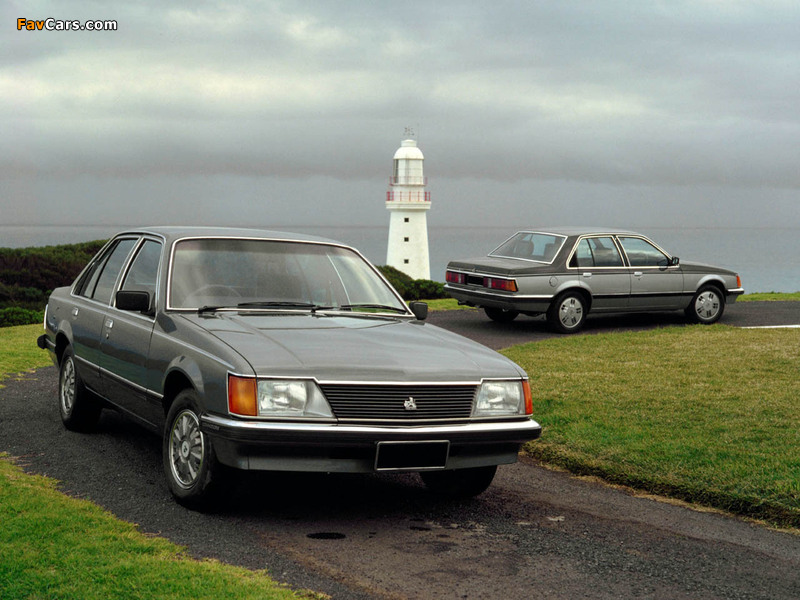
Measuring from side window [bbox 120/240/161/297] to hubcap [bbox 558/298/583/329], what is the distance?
30.5ft

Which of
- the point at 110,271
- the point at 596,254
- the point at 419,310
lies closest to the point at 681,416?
the point at 419,310

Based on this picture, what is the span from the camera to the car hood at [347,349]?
5.14m

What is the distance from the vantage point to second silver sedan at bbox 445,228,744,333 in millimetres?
14984

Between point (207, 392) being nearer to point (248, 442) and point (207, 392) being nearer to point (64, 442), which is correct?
point (248, 442)

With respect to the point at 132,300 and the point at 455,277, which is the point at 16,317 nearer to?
the point at 455,277

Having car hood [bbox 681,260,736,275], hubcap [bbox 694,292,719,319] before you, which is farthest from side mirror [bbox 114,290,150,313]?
hubcap [bbox 694,292,719,319]

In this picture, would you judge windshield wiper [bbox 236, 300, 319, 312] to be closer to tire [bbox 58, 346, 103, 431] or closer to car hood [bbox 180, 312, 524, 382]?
car hood [bbox 180, 312, 524, 382]

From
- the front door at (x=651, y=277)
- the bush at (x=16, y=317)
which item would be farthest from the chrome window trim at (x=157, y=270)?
the bush at (x=16, y=317)

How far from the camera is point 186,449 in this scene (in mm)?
5621

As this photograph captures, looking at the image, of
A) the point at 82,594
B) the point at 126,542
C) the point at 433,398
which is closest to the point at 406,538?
the point at 433,398

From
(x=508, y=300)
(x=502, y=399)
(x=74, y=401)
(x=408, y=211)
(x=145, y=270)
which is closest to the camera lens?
(x=502, y=399)

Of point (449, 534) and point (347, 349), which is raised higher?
point (347, 349)

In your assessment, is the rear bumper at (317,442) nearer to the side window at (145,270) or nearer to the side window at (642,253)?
the side window at (145,270)

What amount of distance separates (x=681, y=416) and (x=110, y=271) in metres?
5.17
